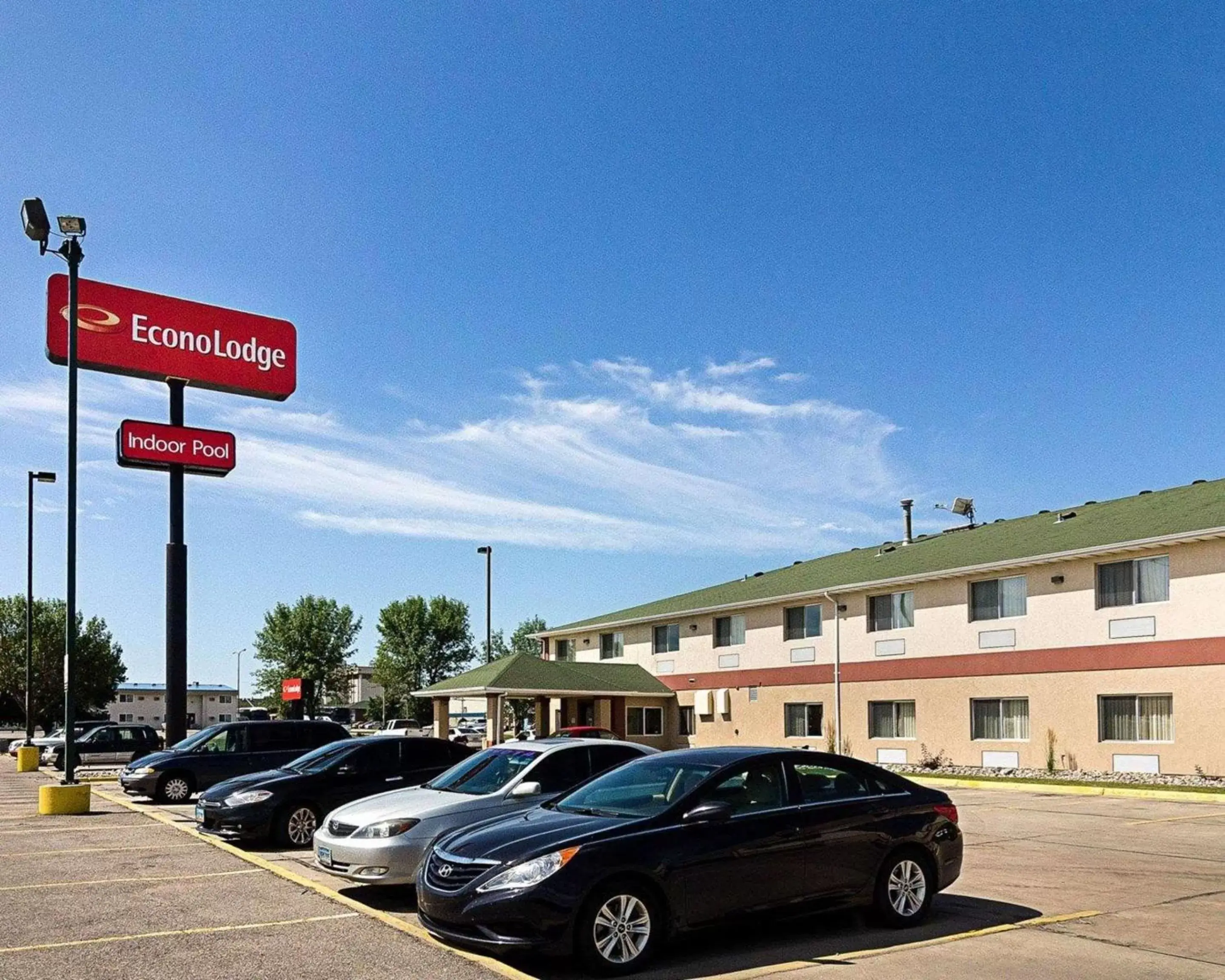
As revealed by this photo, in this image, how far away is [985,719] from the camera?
31234mm

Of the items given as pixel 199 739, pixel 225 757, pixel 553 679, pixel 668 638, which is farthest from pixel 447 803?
pixel 668 638

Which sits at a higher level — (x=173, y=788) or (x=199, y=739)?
(x=199, y=739)

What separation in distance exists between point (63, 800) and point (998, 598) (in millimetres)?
22395

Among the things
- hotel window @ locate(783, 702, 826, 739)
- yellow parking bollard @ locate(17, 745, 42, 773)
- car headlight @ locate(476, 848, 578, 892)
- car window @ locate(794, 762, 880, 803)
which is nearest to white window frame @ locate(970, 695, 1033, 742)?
hotel window @ locate(783, 702, 826, 739)

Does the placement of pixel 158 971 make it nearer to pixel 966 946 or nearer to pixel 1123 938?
pixel 966 946

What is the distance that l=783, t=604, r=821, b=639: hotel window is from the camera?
3728 cm

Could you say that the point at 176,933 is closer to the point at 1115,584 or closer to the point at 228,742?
the point at 228,742

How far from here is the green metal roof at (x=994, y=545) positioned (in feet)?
92.3


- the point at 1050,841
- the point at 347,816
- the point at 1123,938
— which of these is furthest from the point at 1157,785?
the point at 347,816

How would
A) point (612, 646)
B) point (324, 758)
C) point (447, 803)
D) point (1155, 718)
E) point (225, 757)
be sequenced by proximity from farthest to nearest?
point (612, 646) < point (1155, 718) < point (225, 757) < point (324, 758) < point (447, 803)

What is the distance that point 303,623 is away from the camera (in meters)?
94.9

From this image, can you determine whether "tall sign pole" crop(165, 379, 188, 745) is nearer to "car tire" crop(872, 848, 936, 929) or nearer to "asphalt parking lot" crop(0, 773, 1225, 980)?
"asphalt parking lot" crop(0, 773, 1225, 980)

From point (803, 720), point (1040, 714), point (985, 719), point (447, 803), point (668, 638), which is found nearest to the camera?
point (447, 803)

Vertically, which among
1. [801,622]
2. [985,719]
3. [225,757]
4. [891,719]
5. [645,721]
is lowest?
[645,721]
